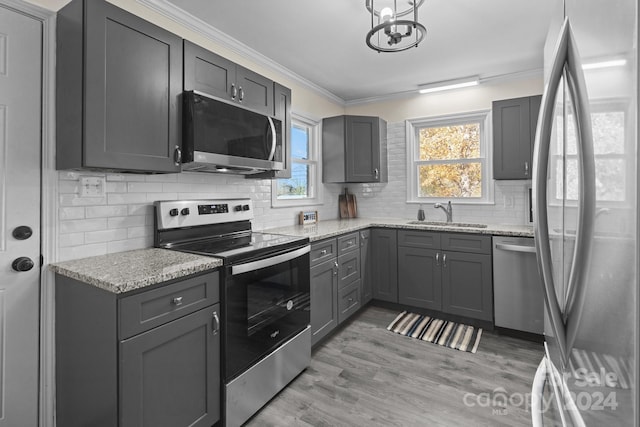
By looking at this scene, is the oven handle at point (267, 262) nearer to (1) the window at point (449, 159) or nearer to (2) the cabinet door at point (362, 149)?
(2) the cabinet door at point (362, 149)

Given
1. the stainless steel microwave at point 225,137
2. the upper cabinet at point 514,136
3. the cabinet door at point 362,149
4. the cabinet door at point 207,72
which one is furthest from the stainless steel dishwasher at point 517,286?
the cabinet door at point 207,72

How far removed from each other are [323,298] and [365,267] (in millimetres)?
920

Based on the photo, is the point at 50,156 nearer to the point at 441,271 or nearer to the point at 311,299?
the point at 311,299

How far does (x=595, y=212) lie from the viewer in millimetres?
452

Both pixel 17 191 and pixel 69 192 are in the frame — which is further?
pixel 69 192

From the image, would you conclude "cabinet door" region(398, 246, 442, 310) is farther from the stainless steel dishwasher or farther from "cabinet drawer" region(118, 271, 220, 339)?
"cabinet drawer" region(118, 271, 220, 339)

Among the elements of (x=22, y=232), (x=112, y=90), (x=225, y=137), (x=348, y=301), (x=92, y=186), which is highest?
(x=112, y=90)

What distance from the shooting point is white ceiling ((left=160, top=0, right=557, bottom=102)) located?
232 centimetres

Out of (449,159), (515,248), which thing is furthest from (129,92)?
(449,159)

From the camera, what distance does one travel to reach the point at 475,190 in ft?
12.7

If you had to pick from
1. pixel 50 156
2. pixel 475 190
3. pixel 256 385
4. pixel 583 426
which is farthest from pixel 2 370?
pixel 475 190

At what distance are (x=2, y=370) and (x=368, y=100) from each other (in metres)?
4.35

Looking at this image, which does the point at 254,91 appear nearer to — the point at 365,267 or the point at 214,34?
the point at 214,34

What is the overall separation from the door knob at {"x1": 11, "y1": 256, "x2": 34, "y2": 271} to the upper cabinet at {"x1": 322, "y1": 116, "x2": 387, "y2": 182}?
2.99m
